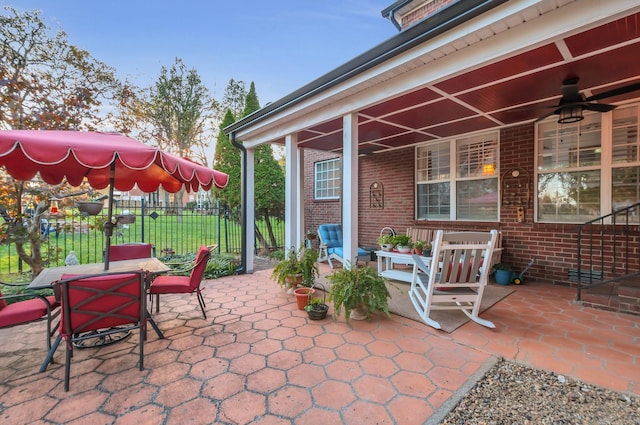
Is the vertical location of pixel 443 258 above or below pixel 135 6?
A: below

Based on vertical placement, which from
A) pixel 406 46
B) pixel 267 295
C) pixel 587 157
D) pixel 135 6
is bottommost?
pixel 267 295

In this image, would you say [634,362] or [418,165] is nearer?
[634,362]

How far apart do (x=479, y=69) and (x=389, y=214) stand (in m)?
4.26

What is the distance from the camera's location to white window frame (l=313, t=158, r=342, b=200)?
7.96 metres

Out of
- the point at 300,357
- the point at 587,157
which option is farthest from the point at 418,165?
the point at 300,357

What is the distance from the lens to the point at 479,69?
273 cm

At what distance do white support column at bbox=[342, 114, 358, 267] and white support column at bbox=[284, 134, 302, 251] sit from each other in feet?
4.19

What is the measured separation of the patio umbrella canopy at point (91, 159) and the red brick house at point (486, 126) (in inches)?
74.4

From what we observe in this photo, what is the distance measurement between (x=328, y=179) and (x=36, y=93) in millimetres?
6263

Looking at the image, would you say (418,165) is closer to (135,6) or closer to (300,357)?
(300,357)

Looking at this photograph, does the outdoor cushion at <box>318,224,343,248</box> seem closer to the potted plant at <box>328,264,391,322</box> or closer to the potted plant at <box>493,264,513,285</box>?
the potted plant at <box>328,264,391,322</box>

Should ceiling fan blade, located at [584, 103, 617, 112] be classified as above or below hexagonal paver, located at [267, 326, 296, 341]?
above

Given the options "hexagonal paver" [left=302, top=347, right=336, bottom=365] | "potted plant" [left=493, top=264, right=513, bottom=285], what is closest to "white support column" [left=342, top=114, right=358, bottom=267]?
"hexagonal paver" [left=302, top=347, right=336, bottom=365]

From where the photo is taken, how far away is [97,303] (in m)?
2.08
